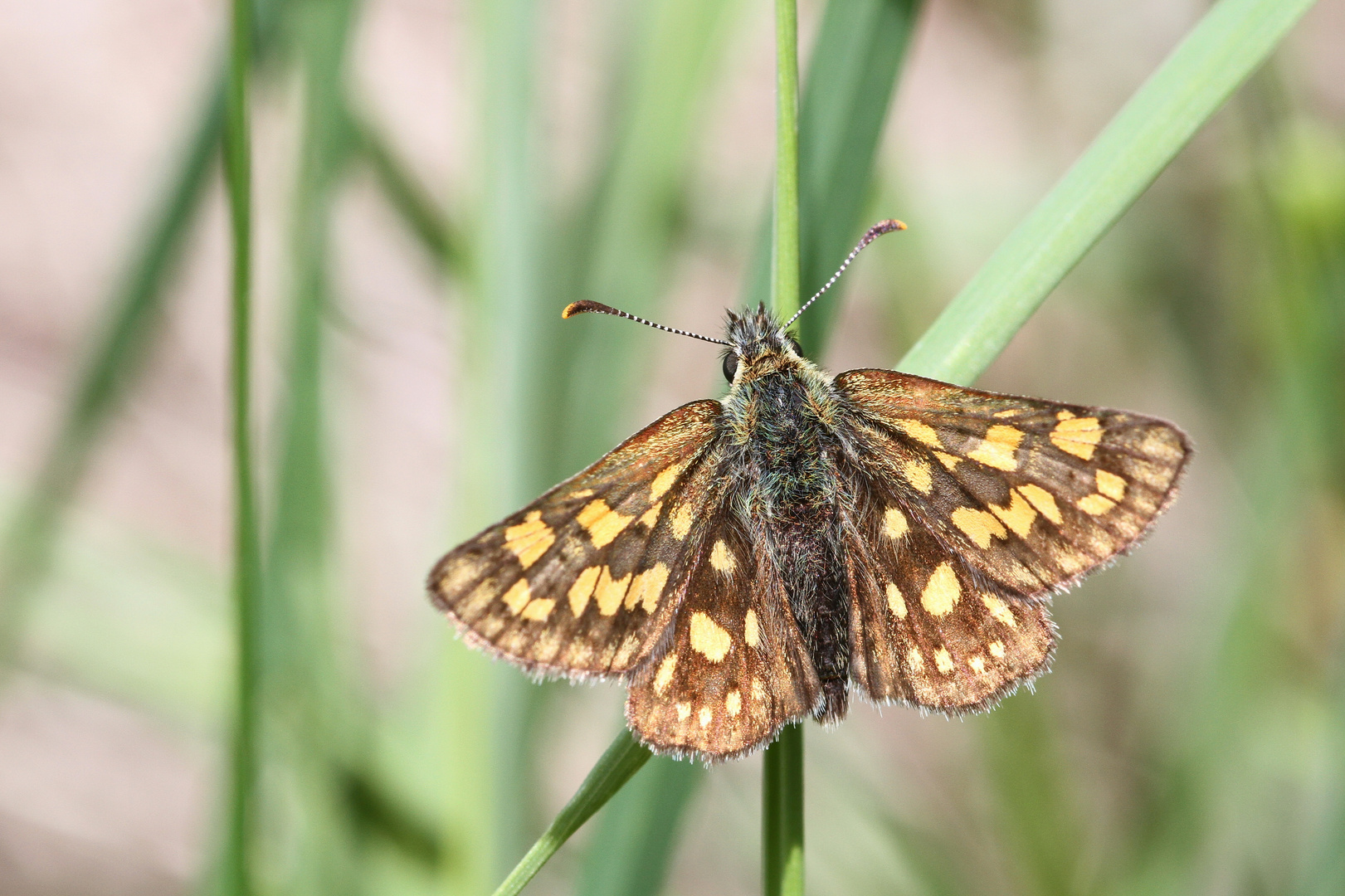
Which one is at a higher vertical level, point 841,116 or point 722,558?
point 841,116

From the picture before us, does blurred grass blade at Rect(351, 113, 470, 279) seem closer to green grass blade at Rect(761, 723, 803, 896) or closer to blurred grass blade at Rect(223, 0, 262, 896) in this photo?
blurred grass blade at Rect(223, 0, 262, 896)

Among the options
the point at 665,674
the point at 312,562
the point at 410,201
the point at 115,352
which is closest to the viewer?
the point at 665,674

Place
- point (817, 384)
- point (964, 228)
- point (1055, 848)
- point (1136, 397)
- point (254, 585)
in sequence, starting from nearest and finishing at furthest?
point (254, 585)
point (817, 384)
point (1055, 848)
point (964, 228)
point (1136, 397)

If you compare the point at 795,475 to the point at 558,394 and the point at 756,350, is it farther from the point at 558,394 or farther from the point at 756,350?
the point at 558,394

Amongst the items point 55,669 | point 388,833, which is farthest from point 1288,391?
point 55,669

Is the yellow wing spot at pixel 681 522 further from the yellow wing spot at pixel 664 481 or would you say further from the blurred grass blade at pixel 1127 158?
the blurred grass blade at pixel 1127 158

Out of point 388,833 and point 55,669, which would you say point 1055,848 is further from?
point 55,669

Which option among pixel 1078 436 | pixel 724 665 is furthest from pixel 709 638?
pixel 1078 436

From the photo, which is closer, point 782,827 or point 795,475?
point 782,827

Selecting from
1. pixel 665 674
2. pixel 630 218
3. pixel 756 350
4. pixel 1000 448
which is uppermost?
pixel 630 218
